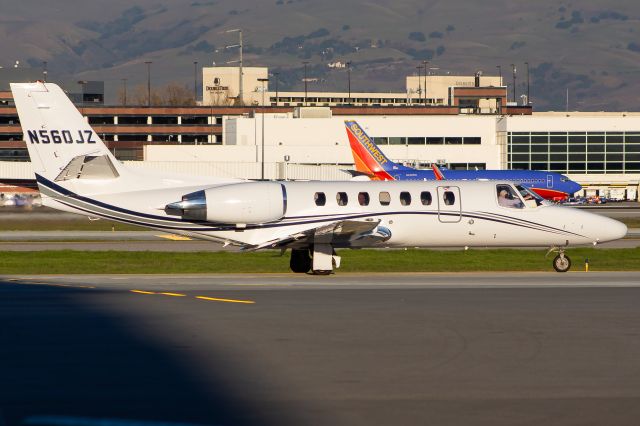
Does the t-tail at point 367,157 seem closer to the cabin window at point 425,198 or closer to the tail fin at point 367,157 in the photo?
the tail fin at point 367,157

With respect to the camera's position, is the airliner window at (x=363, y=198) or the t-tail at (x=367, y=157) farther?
the t-tail at (x=367, y=157)

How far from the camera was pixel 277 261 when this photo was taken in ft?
142

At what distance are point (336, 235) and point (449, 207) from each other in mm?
3926

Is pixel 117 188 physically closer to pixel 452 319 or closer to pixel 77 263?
pixel 77 263

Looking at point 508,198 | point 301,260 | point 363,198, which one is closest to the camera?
point 363,198

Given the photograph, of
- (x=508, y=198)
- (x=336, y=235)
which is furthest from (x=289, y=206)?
(x=508, y=198)

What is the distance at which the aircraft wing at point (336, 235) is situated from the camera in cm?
3650

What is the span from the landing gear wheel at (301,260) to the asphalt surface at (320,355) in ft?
21.1

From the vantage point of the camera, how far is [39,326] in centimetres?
2388

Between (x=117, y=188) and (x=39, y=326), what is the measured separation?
1302 cm

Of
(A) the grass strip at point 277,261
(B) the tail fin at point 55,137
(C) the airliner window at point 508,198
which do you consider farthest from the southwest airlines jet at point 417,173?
(B) the tail fin at point 55,137

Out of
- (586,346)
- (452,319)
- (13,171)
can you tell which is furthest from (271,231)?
(13,171)

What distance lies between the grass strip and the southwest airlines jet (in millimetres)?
30594

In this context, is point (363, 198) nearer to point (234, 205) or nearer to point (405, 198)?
A: point (405, 198)
